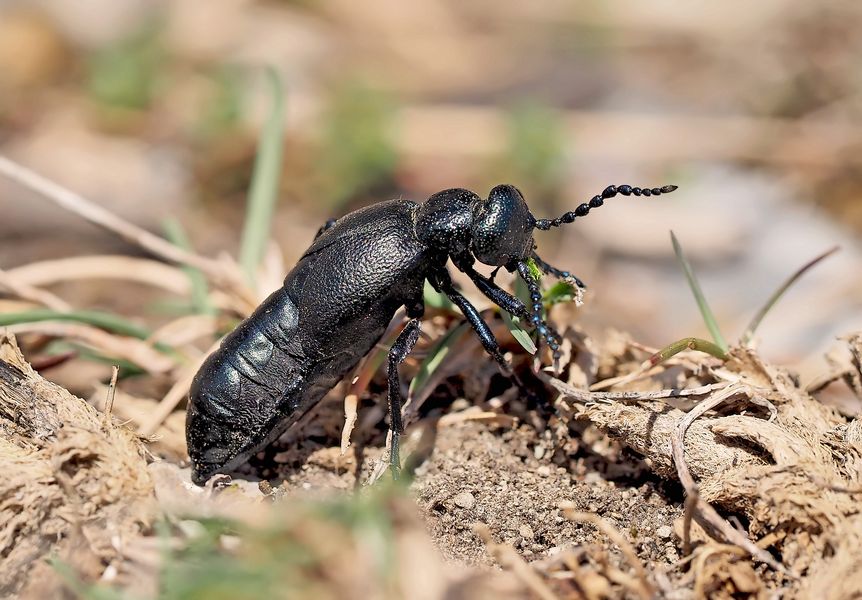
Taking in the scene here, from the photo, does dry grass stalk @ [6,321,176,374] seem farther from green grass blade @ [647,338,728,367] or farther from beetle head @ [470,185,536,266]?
green grass blade @ [647,338,728,367]

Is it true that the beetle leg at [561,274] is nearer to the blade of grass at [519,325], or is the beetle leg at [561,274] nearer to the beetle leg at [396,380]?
the blade of grass at [519,325]

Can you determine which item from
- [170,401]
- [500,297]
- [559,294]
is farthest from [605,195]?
[170,401]

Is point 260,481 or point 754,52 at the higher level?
point 754,52

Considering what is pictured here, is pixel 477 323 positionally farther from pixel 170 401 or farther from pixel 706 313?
pixel 170 401

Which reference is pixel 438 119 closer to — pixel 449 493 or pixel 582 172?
pixel 582 172

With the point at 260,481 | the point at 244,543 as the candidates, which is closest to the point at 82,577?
the point at 244,543
